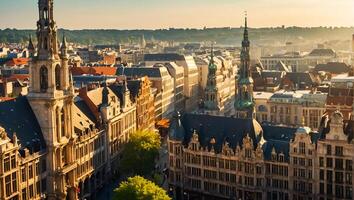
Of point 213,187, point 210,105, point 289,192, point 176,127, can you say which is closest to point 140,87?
point 210,105

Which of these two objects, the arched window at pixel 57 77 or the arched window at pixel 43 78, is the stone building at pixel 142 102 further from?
the arched window at pixel 43 78

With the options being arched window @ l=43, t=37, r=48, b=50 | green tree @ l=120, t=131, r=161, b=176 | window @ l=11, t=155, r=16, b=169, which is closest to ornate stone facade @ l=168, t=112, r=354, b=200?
green tree @ l=120, t=131, r=161, b=176

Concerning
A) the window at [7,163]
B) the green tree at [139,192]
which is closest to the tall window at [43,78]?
the window at [7,163]

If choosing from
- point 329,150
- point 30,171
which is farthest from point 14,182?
point 329,150

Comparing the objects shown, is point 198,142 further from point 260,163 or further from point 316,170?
point 316,170

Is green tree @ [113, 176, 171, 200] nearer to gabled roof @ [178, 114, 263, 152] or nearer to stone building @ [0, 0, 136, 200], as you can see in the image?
stone building @ [0, 0, 136, 200]

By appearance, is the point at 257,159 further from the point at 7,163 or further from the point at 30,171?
the point at 7,163
